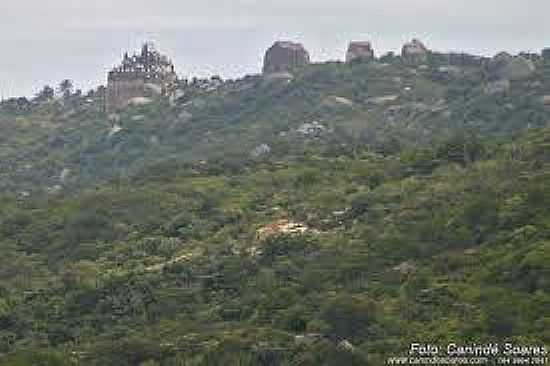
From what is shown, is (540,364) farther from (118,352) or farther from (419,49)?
(419,49)

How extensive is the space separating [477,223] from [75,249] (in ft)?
87.1

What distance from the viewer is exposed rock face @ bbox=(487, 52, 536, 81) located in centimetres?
14238

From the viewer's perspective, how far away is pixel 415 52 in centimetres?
17612

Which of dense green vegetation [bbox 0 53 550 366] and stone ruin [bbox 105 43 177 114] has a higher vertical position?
stone ruin [bbox 105 43 177 114]

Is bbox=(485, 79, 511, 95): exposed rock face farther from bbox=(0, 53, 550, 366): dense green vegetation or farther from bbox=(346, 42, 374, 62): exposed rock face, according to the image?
bbox=(346, 42, 374, 62): exposed rock face

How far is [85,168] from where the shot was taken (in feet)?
474

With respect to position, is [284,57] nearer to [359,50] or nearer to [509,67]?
[359,50]

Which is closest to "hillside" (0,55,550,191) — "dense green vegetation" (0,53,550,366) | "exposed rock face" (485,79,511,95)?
"exposed rock face" (485,79,511,95)

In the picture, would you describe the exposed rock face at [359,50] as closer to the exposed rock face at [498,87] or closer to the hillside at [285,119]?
the hillside at [285,119]

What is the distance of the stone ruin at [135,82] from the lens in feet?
589

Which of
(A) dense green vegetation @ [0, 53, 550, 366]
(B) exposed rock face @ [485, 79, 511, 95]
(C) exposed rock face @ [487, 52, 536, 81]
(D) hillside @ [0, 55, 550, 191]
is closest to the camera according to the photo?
(A) dense green vegetation @ [0, 53, 550, 366]

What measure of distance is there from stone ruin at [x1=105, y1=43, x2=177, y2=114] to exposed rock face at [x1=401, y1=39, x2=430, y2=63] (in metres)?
30.4

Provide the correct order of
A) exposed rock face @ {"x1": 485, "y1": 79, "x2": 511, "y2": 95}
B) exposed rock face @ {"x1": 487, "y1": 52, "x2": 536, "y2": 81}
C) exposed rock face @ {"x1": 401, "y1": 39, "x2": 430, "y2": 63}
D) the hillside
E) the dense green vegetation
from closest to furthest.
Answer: the dense green vegetation
the hillside
exposed rock face @ {"x1": 485, "y1": 79, "x2": 511, "y2": 95}
exposed rock face @ {"x1": 487, "y1": 52, "x2": 536, "y2": 81}
exposed rock face @ {"x1": 401, "y1": 39, "x2": 430, "y2": 63}

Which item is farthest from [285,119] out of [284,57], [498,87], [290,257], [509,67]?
[290,257]
